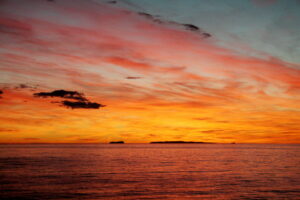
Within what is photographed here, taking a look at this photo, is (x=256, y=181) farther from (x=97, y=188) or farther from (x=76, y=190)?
(x=76, y=190)

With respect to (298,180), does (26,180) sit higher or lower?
lower

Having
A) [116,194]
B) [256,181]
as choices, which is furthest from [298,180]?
[116,194]

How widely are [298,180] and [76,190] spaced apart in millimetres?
39978

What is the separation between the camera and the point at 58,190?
1700 inches

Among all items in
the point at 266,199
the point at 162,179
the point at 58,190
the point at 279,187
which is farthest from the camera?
→ the point at 162,179

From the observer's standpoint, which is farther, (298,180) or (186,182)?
(298,180)

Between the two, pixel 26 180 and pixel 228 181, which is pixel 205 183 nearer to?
pixel 228 181

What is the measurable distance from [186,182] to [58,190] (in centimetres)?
2123

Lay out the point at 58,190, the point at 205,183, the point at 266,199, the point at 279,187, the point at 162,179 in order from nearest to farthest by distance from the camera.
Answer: the point at 266,199 < the point at 58,190 < the point at 279,187 < the point at 205,183 < the point at 162,179

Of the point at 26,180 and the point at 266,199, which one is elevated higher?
the point at 266,199

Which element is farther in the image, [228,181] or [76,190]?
[228,181]

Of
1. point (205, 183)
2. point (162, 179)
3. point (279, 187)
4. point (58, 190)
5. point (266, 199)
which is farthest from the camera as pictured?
point (162, 179)

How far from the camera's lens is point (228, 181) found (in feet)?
172

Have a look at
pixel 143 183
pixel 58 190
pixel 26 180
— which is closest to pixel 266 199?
pixel 143 183
